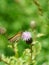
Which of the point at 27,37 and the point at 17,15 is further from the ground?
the point at 17,15

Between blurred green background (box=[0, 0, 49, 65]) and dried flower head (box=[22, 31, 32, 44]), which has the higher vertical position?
blurred green background (box=[0, 0, 49, 65])

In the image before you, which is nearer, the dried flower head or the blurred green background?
the dried flower head

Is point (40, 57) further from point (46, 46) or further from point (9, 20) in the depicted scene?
point (9, 20)

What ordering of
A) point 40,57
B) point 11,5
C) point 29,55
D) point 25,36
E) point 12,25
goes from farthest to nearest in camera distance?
point 11,5 < point 12,25 < point 40,57 < point 25,36 < point 29,55

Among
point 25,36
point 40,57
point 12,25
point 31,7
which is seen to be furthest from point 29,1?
point 25,36

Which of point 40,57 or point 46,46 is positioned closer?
point 40,57

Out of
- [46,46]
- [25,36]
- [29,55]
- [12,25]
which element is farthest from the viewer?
[12,25]

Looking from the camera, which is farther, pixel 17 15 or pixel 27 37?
pixel 17 15

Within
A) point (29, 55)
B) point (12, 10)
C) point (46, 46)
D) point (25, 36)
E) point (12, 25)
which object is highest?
point (12, 10)

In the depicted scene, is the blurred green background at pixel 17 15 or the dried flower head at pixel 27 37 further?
the blurred green background at pixel 17 15

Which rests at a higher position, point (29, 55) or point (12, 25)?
point (12, 25)

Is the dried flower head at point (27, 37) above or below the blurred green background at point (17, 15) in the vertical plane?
below
